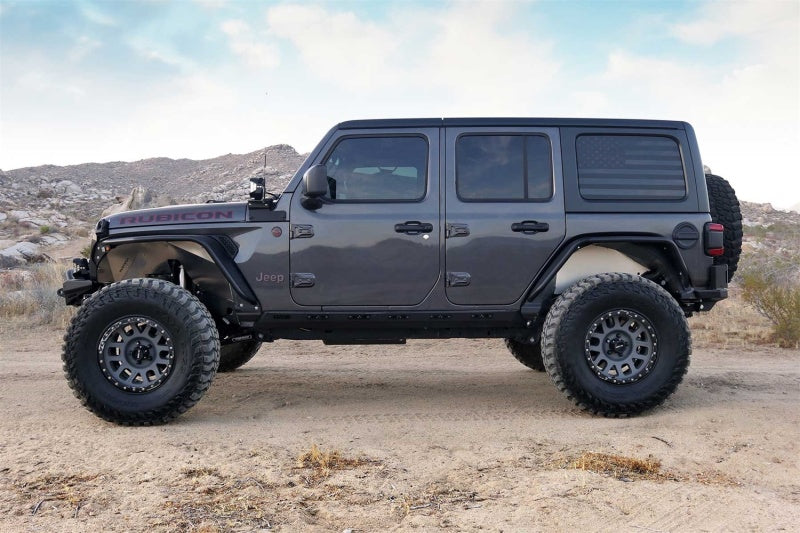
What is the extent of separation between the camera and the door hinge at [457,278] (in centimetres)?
547

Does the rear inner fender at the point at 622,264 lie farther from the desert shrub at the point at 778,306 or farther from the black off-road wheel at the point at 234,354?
the desert shrub at the point at 778,306

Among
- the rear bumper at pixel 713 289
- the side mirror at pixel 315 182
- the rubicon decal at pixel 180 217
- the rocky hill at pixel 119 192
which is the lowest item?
the rear bumper at pixel 713 289

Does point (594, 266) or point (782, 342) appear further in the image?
point (782, 342)

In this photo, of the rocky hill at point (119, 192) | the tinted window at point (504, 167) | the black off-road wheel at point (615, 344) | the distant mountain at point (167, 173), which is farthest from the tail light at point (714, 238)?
the distant mountain at point (167, 173)

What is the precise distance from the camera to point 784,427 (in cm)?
498

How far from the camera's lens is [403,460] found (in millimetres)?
4281

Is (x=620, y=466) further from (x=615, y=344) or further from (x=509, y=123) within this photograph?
(x=509, y=123)

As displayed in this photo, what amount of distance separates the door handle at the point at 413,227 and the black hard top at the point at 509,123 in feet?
2.57

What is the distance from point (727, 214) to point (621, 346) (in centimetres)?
154

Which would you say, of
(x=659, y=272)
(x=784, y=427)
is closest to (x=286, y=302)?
(x=659, y=272)

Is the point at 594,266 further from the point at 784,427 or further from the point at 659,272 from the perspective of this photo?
the point at 784,427

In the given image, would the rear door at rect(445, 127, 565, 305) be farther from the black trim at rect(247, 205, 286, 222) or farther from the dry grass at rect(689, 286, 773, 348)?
the dry grass at rect(689, 286, 773, 348)

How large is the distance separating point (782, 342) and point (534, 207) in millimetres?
5829

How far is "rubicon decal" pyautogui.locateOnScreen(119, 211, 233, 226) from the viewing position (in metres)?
5.50
